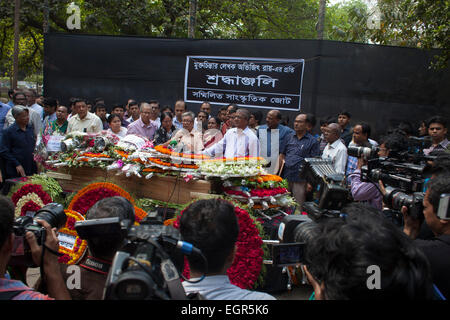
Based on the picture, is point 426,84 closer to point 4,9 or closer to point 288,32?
point 288,32

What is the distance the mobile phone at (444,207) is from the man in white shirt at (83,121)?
4.94m

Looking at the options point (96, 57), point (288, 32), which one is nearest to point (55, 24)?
point (96, 57)

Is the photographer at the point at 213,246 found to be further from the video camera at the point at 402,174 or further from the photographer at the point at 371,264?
the video camera at the point at 402,174

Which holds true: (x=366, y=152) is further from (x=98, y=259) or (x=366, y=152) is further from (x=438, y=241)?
(x=98, y=259)

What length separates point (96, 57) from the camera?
8.05 meters

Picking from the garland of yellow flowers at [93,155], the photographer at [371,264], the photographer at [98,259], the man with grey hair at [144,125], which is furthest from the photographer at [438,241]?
the man with grey hair at [144,125]

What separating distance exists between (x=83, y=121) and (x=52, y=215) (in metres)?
4.19

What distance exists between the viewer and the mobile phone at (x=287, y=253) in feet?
4.59

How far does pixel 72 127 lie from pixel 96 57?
2981 mm

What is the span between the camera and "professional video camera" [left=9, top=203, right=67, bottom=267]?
A: 5.19 ft

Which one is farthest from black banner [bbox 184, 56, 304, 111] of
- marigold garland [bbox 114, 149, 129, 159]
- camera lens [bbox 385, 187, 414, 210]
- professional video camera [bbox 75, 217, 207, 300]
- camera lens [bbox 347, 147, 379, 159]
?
professional video camera [bbox 75, 217, 207, 300]

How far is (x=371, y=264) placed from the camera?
44.8 inches

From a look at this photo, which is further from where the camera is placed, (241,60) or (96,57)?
(96,57)

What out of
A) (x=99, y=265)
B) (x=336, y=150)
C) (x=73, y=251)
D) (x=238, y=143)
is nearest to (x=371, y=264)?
(x=99, y=265)
